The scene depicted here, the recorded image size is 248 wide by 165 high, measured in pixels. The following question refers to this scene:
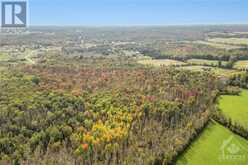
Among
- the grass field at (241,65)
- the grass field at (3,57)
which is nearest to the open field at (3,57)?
the grass field at (3,57)

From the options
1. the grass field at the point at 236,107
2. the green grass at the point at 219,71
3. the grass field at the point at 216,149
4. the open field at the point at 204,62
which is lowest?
the grass field at the point at 216,149

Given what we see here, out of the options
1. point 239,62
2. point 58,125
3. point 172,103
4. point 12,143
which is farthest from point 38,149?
point 239,62

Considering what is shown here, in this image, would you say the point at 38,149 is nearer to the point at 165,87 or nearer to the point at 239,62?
the point at 165,87

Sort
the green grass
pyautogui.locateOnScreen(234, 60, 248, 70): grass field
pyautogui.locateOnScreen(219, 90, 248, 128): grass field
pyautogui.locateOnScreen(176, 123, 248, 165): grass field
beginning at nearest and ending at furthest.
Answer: pyautogui.locateOnScreen(176, 123, 248, 165): grass field < pyautogui.locateOnScreen(219, 90, 248, 128): grass field < the green grass < pyautogui.locateOnScreen(234, 60, 248, 70): grass field

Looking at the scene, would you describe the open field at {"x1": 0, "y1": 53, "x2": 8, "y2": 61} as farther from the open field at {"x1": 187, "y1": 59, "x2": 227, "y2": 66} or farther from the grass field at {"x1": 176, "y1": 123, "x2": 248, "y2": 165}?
the grass field at {"x1": 176, "y1": 123, "x2": 248, "y2": 165}

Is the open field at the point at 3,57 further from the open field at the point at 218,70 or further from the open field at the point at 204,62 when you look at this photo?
the open field at the point at 204,62

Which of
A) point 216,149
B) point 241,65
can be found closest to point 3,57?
point 241,65

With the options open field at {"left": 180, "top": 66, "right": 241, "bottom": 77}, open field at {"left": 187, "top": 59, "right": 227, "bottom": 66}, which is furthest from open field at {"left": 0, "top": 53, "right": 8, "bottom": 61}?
open field at {"left": 187, "top": 59, "right": 227, "bottom": 66}
